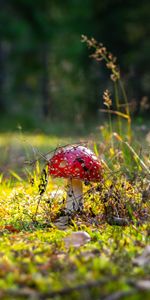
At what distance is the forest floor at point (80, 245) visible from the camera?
2639 mm

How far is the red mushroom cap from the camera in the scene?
4258 mm

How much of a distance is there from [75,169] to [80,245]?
0.82 meters

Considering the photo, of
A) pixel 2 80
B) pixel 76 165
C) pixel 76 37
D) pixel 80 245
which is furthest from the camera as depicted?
pixel 2 80

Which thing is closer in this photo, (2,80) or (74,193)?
(74,193)

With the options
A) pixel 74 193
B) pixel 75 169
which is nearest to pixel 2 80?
pixel 74 193

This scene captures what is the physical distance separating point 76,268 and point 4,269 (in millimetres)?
335

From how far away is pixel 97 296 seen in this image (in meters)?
2.59

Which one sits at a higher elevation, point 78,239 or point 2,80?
point 2,80

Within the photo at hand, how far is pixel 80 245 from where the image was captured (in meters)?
3.55

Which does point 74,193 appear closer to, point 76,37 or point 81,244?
point 81,244

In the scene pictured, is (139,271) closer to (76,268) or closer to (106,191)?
(76,268)

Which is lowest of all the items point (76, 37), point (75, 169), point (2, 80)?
point (75, 169)

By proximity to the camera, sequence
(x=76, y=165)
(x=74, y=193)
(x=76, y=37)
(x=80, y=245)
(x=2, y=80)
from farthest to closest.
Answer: (x=2, y=80) → (x=76, y=37) → (x=74, y=193) → (x=76, y=165) → (x=80, y=245)

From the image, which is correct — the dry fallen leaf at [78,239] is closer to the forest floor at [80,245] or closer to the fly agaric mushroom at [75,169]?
the forest floor at [80,245]
